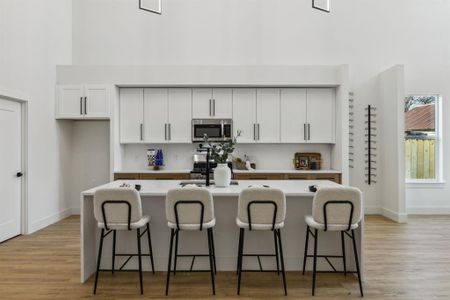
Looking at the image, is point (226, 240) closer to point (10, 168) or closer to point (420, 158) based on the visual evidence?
point (10, 168)

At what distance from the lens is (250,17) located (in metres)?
6.47

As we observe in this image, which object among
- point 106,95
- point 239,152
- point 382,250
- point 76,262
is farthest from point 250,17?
point 76,262

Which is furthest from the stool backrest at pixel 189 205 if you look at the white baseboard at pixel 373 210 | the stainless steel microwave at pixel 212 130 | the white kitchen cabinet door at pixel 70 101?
the white baseboard at pixel 373 210

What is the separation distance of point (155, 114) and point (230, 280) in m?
3.69

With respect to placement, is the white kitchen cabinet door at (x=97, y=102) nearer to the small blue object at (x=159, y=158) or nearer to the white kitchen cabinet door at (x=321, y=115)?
the small blue object at (x=159, y=158)

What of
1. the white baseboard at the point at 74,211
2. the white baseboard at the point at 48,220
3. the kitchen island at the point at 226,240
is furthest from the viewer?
the white baseboard at the point at 74,211

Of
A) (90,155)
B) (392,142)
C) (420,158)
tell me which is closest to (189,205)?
(90,155)

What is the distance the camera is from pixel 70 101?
5836 mm

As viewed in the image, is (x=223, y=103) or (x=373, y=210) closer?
(x=223, y=103)

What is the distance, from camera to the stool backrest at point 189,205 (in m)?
2.90

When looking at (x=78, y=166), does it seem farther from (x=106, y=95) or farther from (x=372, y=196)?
(x=372, y=196)

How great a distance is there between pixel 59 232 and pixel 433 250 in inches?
208

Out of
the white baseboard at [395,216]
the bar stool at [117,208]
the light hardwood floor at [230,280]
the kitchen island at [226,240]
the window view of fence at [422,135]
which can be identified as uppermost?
the window view of fence at [422,135]

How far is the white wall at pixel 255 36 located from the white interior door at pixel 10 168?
7.25 ft
